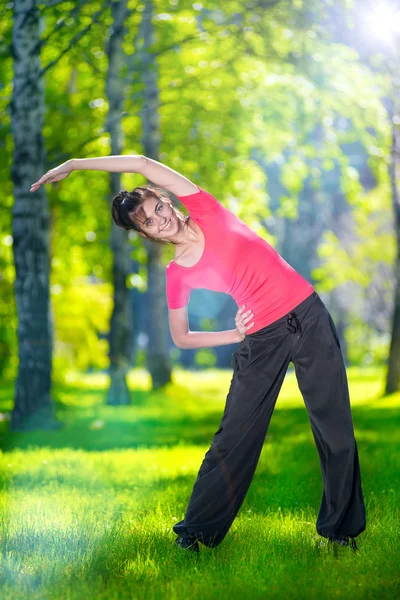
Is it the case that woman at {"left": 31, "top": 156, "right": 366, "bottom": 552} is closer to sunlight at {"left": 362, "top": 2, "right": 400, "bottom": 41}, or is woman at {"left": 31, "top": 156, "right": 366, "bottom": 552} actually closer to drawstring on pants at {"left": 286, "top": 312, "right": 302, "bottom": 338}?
drawstring on pants at {"left": 286, "top": 312, "right": 302, "bottom": 338}

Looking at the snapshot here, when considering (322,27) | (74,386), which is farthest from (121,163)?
(74,386)

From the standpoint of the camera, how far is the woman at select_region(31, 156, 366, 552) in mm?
4344

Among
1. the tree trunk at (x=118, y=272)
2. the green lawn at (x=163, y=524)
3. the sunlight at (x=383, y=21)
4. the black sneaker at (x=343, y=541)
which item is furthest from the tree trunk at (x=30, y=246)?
the black sneaker at (x=343, y=541)

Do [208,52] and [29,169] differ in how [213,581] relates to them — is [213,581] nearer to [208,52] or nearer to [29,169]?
[29,169]

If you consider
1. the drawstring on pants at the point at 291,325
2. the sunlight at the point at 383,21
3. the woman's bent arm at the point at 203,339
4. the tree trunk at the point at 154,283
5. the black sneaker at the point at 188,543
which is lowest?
the tree trunk at the point at 154,283

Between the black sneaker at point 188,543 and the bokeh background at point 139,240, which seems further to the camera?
the bokeh background at point 139,240

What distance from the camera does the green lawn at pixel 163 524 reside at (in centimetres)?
404

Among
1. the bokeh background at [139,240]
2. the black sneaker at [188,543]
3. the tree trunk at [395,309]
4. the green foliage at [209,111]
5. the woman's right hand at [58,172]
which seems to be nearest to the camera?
the woman's right hand at [58,172]

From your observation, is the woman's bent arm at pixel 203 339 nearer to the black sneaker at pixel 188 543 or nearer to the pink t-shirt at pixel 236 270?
the pink t-shirt at pixel 236 270

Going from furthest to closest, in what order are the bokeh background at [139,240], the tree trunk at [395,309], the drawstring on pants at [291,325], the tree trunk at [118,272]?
1. the tree trunk at [395,309]
2. the tree trunk at [118,272]
3. the bokeh background at [139,240]
4. the drawstring on pants at [291,325]

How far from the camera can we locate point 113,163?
14.1 ft

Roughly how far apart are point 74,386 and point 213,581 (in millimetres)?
16017

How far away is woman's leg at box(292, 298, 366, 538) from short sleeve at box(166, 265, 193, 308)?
23.6 inches

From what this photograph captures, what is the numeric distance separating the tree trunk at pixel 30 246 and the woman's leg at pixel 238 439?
21.1 feet
